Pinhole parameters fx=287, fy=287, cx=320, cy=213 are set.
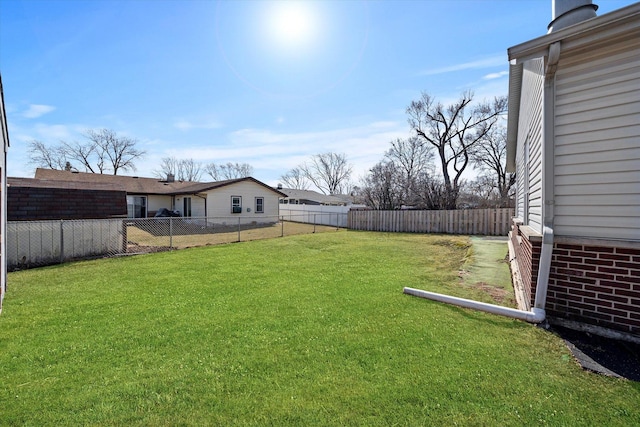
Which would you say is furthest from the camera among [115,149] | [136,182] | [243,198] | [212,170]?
[212,170]

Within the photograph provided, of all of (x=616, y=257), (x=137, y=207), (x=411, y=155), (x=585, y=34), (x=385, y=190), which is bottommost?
(x=616, y=257)

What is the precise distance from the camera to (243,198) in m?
22.2

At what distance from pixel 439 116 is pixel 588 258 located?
29.2m

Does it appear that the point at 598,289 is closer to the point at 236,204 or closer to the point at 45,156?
the point at 236,204

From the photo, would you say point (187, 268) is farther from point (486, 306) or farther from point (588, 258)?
point (588, 258)

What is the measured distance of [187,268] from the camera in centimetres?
740

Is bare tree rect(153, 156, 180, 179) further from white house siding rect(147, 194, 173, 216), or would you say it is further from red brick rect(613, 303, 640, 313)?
red brick rect(613, 303, 640, 313)

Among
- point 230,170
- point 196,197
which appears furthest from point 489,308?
point 230,170

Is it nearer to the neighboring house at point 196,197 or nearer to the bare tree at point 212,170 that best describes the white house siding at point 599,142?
the neighboring house at point 196,197

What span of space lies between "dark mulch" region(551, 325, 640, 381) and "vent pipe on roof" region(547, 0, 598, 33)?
152 inches

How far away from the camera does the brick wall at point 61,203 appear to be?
895 cm

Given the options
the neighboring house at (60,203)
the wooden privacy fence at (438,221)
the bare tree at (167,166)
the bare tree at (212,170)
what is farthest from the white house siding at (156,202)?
the bare tree at (212,170)

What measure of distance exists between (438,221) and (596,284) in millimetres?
14321

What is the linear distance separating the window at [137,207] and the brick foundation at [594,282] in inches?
983
